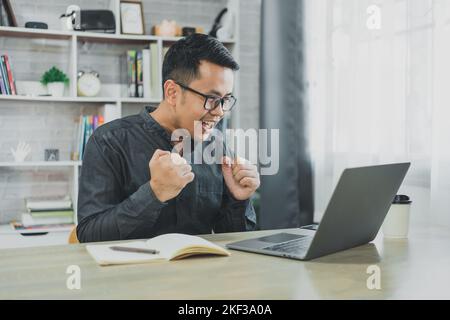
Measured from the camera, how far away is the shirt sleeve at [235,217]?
6.21 ft

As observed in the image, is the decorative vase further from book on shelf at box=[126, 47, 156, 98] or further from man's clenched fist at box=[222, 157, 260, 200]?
man's clenched fist at box=[222, 157, 260, 200]

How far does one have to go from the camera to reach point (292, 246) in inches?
54.1

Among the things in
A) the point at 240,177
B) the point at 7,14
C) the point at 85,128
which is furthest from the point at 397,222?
the point at 7,14

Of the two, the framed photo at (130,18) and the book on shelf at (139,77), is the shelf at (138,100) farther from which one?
the framed photo at (130,18)

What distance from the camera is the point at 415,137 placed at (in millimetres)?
2148

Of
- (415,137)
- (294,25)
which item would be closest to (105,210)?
(415,137)

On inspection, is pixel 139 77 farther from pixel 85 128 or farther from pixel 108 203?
pixel 108 203

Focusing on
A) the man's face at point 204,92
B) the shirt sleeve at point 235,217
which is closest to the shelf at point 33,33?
the man's face at point 204,92

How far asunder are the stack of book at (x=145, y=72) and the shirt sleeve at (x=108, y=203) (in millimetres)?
1492

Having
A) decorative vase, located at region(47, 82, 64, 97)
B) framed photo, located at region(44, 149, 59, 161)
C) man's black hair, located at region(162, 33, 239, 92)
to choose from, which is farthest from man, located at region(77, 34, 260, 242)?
framed photo, located at region(44, 149, 59, 161)

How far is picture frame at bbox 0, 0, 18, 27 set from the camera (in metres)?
3.01

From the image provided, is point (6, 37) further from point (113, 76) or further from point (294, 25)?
point (294, 25)

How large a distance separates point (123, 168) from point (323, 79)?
4.40 feet

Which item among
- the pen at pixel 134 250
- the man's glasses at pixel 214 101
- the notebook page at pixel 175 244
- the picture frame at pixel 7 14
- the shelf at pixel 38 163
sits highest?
the picture frame at pixel 7 14
